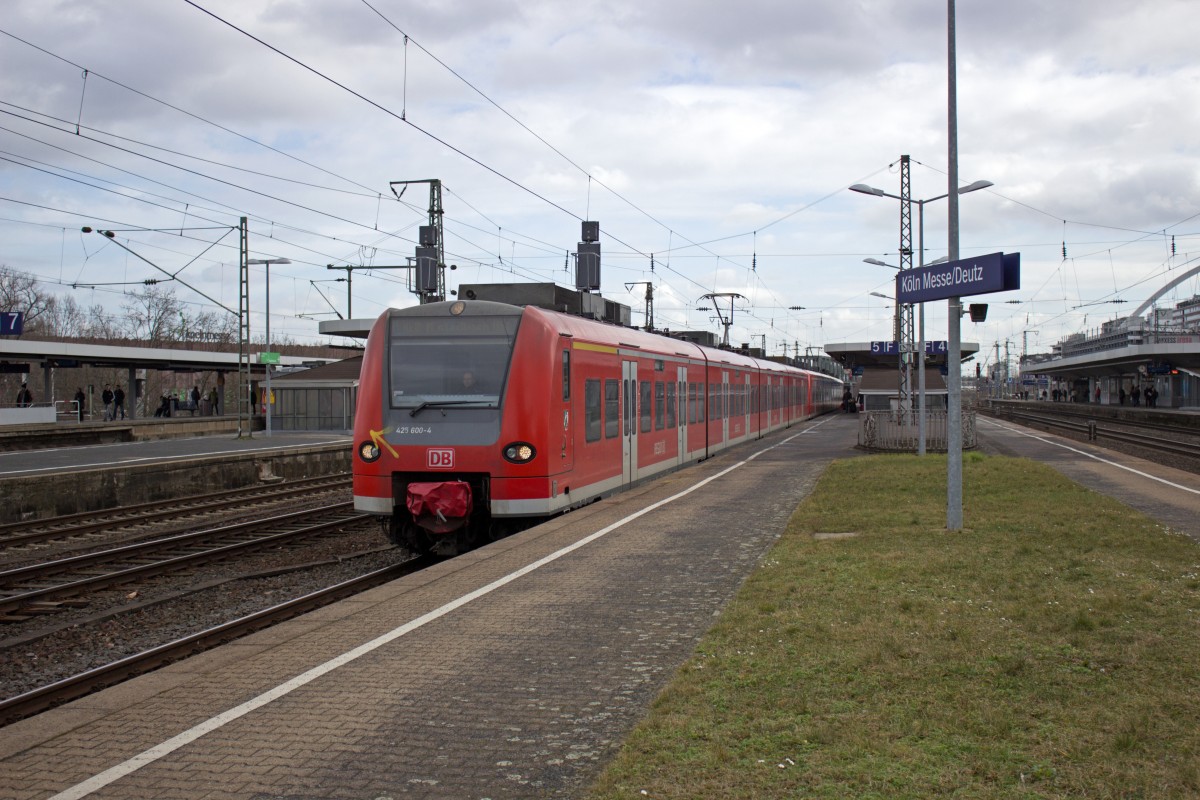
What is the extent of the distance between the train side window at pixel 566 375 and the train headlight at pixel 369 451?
2387mm

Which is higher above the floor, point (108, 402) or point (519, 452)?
point (108, 402)

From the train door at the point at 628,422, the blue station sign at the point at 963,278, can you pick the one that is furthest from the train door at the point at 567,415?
the blue station sign at the point at 963,278

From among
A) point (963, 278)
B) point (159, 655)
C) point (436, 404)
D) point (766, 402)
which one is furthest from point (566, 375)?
point (766, 402)

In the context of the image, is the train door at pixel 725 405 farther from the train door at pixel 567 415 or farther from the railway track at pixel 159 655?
the railway track at pixel 159 655

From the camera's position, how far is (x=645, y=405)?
17.7m

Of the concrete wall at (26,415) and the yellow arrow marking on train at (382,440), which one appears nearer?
the yellow arrow marking on train at (382,440)

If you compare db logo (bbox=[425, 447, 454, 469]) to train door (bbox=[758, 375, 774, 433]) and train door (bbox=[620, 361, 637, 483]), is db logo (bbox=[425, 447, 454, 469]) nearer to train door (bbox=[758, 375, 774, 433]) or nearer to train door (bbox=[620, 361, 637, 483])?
train door (bbox=[620, 361, 637, 483])

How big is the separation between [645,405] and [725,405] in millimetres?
10689

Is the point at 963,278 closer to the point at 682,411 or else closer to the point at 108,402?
the point at 682,411

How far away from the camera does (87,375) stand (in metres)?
75.2

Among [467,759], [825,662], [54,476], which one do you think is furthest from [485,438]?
[54,476]

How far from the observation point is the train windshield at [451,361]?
11.7 meters

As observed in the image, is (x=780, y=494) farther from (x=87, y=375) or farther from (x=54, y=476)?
(x=87, y=375)

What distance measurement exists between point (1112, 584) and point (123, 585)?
10.3 m
